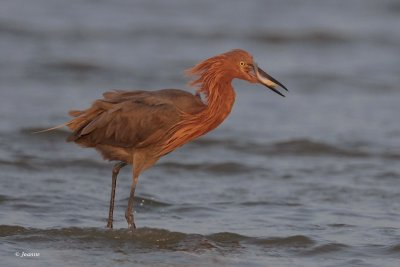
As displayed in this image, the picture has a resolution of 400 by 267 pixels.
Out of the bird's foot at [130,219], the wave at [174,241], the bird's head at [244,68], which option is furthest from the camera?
the bird's head at [244,68]

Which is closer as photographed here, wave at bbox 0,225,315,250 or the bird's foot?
wave at bbox 0,225,315,250

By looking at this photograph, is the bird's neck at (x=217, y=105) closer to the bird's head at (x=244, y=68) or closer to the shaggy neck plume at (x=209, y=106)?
the shaggy neck plume at (x=209, y=106)

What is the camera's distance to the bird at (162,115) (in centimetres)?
890

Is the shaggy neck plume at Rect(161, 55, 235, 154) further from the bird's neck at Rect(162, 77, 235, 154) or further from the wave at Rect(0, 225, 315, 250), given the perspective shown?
the wave at Rect(0, 225, 315, 250)

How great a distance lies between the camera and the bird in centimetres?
890

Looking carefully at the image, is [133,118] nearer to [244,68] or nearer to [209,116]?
[209,116]

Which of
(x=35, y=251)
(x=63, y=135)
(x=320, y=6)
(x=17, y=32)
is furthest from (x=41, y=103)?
(x=320, y=6)

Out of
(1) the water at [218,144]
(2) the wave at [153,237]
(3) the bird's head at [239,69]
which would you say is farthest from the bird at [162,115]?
(1) the water at [218,144]

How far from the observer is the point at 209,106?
8.95m

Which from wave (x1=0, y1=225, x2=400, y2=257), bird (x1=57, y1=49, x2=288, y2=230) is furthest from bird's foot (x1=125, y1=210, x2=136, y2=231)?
wave (x1=0, y1=225, x2=400, y2=257)

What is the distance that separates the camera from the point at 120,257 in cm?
806

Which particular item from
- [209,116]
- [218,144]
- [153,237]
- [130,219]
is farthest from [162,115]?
[218,144]

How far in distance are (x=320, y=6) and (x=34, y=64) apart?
7942 millimetres

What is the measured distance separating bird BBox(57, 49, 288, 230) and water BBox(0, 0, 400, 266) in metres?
0.71
